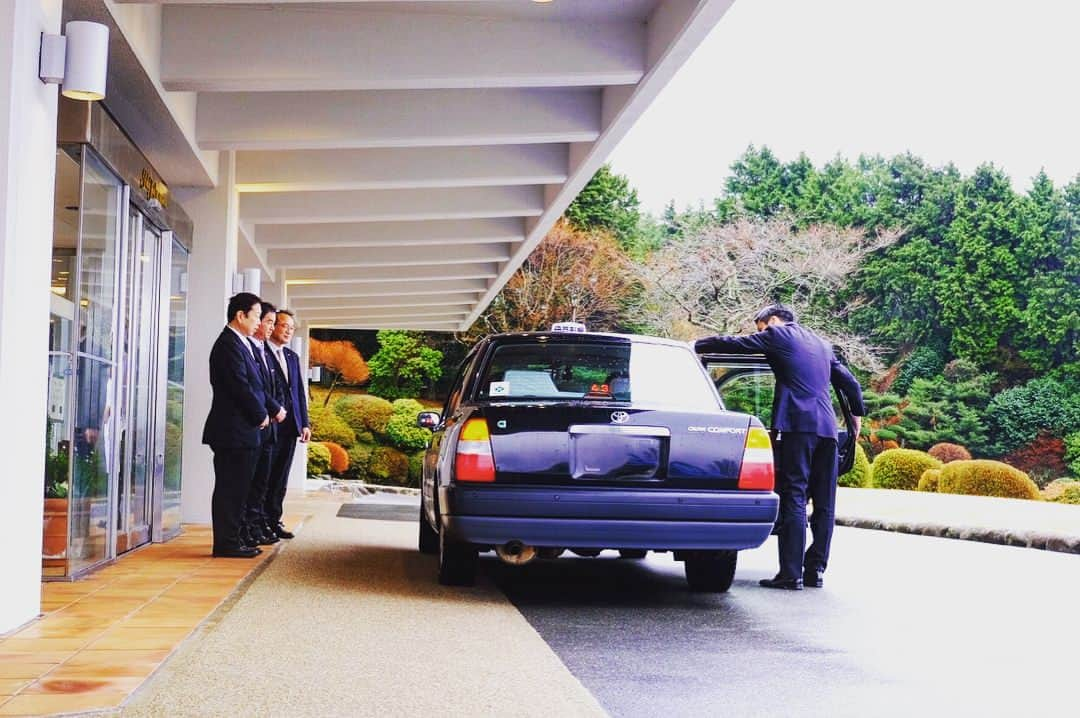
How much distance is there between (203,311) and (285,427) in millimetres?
1829

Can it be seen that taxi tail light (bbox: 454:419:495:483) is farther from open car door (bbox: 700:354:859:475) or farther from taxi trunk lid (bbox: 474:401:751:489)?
open car door (bbox: 700:354:859:475)

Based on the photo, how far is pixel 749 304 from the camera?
39.0 metres

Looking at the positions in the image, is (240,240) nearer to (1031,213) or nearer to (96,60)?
(96,60)

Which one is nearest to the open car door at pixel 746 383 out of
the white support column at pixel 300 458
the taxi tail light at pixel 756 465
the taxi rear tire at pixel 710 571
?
the taxi rear tire at pixel 710 571

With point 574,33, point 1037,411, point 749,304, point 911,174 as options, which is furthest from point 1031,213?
point 574,33

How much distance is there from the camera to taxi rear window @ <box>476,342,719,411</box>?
306 inches

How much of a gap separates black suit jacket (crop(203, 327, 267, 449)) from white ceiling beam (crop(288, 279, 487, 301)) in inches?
533

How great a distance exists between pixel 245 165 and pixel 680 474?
26.0 ft

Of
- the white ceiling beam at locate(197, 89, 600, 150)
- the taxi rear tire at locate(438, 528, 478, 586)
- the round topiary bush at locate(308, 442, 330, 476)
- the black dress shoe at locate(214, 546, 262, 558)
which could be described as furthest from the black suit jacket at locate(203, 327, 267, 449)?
the round topiary bush at locate(308, 442, 330, 476)

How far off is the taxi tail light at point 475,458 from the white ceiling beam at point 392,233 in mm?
10672

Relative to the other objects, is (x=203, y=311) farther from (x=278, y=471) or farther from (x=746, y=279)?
(x=746, y=279)

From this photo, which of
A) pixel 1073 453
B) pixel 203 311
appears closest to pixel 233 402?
pixel 203 311

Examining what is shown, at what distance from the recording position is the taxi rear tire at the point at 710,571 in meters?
8.17

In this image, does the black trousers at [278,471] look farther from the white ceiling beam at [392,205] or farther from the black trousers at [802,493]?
the white ceiling beam at [392,205]
